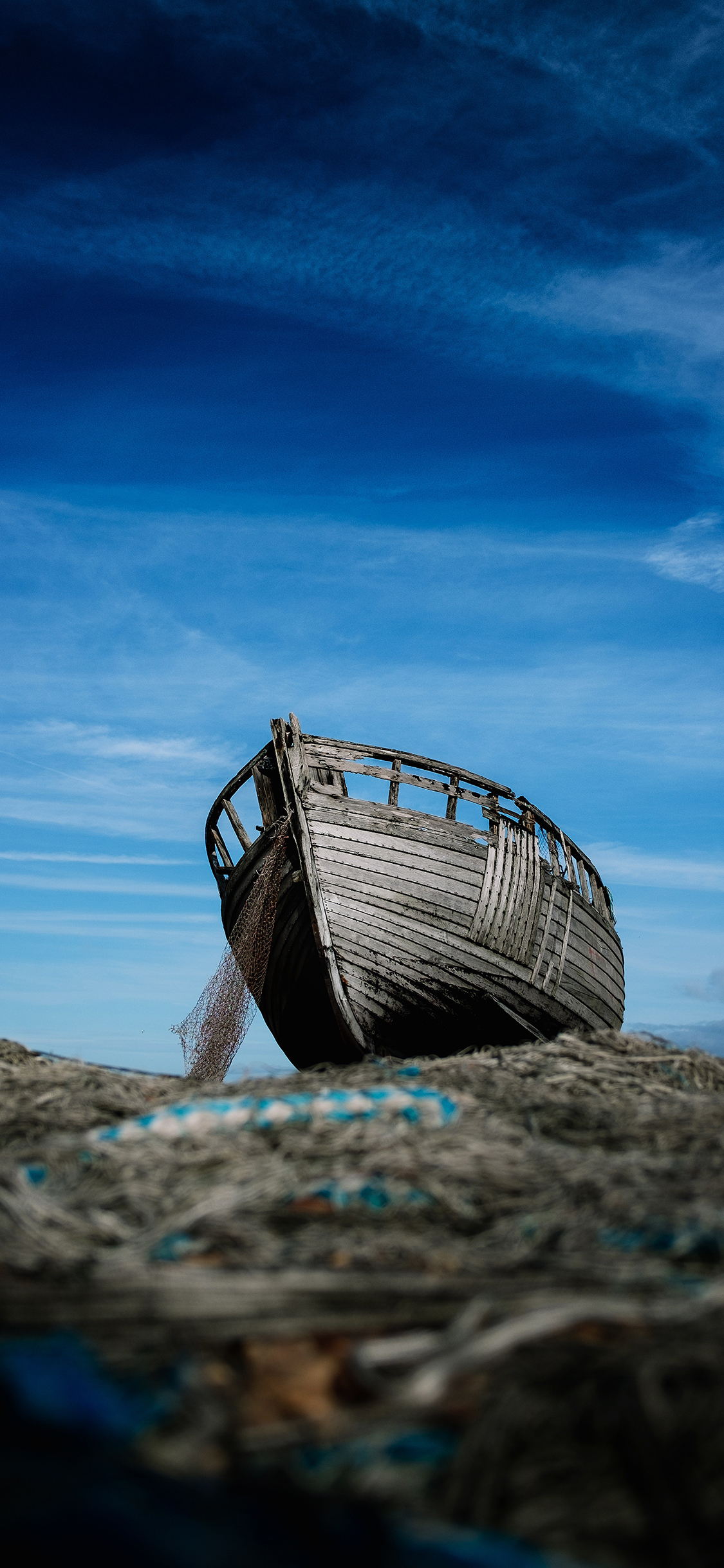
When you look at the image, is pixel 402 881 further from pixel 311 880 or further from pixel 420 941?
pixel 311 880

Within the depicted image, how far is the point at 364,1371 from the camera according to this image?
1888mm

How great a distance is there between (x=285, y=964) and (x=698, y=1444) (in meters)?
10.8

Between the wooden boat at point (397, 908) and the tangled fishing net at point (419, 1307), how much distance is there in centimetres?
717

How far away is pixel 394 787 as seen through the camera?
1176 centimetres

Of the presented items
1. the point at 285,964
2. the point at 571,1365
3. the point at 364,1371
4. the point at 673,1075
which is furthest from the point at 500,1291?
the point at 285,964

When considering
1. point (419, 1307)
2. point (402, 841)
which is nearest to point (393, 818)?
point (402, 841)

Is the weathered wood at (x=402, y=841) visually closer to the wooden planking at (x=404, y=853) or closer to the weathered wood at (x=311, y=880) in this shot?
the wooden planking at (x=404, y=853)

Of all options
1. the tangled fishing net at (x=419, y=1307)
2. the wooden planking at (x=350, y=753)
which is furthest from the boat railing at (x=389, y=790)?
the tangled fishing net at (x=419, y=1307)

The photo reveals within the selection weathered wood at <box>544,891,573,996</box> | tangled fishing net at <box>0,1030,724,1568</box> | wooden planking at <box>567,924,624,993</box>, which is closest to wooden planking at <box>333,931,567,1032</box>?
weathered wood at <box>544,891,573,996</box>

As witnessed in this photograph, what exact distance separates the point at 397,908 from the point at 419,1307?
9.16 meters

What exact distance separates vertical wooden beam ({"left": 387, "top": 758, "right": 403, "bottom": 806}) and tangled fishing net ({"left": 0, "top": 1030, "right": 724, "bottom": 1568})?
7.66m

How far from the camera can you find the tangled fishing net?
5.65 feet

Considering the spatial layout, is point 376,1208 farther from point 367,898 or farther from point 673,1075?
point 367,898

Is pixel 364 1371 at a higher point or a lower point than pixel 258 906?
lower
